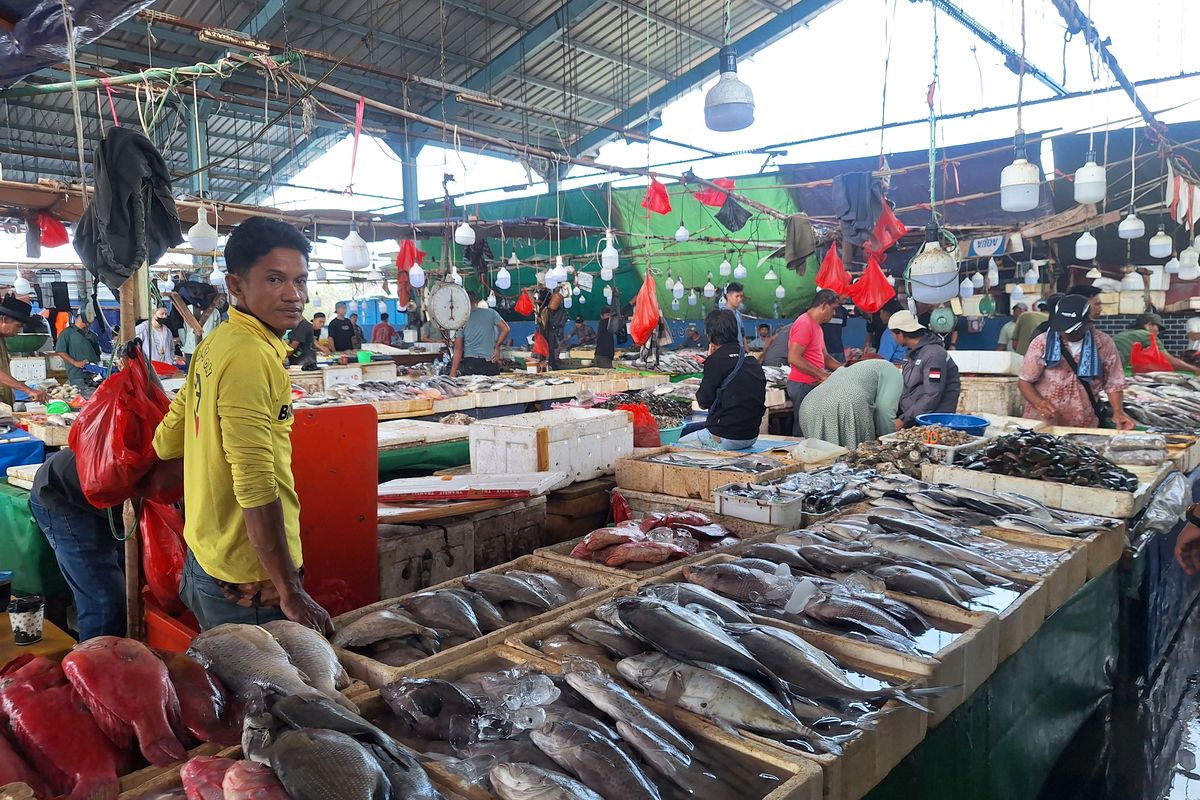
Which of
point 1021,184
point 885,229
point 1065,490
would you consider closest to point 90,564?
point 1065,490

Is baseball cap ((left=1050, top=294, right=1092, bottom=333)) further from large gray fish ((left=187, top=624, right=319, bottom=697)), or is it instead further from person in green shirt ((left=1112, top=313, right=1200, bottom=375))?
person in green shirt ((left=1112, top=313, right=1200, bottom=375))

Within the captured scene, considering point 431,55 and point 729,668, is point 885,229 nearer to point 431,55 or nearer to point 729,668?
point 729,668

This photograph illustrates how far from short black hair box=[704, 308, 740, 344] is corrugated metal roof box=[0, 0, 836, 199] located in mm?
9755

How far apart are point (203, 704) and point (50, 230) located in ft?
26.8

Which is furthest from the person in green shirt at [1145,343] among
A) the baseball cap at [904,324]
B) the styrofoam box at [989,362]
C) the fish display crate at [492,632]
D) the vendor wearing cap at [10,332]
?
the vendor wearing cap at [10,332]

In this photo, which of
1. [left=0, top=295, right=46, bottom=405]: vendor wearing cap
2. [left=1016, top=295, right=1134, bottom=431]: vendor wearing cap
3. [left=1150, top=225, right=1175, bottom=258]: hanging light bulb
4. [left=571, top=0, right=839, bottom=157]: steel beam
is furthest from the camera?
[left=571, top=0, right=839, bottom=157]: steel beam

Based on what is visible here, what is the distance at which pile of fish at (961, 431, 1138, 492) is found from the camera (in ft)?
12.7

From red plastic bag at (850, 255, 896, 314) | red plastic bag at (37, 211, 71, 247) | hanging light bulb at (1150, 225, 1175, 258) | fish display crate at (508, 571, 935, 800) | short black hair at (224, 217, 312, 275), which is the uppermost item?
red plastic bag at (37, 211, 71, 247)

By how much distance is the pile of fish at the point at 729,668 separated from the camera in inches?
67.3

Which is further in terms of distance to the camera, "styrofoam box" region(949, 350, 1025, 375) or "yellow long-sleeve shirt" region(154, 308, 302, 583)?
"styrofoam box" region(949, 350, 1025, 375)

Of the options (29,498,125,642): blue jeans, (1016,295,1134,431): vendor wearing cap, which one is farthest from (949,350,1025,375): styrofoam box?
(29,498,125,642): blue jeans

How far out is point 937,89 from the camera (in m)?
5.71

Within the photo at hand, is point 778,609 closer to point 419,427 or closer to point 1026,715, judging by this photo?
point 1026,715

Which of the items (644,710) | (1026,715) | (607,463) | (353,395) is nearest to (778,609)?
(644,710)
